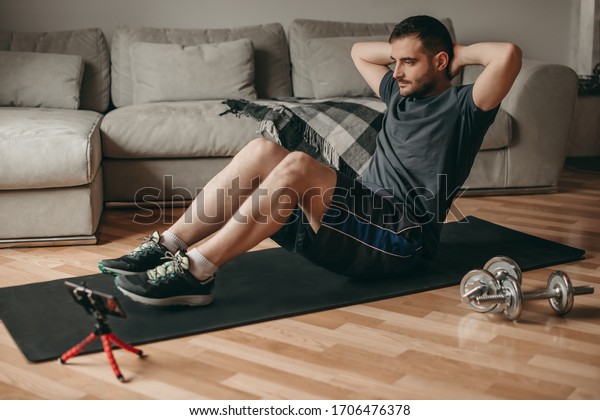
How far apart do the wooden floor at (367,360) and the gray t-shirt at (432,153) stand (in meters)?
0.27

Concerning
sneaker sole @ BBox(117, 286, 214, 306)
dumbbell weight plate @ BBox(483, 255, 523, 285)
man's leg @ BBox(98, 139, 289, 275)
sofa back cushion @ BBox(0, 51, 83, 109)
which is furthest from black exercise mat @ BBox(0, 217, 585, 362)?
sofa back cushion @ BBox(0, 51, 83, 109)

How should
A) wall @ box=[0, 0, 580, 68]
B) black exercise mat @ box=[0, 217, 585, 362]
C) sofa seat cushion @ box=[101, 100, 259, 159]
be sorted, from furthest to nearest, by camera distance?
wall @ box=[0, 0, 580, 68], sofa seat cushion @ box=[101, 100, 259, 159], black exercise mat @ box=[0, 217, 585, 362]

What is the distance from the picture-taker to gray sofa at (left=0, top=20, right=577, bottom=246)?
297 cm

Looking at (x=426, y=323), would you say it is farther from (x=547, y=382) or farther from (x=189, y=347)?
(x=189, y=347)

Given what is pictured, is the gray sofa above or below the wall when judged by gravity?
below

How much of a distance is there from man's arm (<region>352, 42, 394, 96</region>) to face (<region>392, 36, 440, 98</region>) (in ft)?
1.20

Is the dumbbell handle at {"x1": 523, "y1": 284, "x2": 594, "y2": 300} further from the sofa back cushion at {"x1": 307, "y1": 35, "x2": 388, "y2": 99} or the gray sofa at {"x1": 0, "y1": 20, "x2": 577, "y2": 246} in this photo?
the sofa back cushion at {"x1": 307, "y1": 35, "x2": 388, "y2": 99}

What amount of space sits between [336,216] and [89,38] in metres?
2.44

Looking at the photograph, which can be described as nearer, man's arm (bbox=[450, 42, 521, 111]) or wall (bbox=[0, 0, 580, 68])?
man's arm (bbox=[450, 42, 521, 111])


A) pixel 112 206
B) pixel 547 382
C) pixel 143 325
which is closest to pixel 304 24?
pixel 112 206

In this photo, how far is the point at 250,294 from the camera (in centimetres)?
241

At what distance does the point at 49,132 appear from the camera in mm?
2988

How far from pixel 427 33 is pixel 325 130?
1.25 metres

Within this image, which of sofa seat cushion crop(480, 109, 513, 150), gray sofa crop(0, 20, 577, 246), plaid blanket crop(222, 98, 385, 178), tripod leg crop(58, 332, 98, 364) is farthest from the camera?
sofa seat cushion crop(480, 109, 513, 150)
